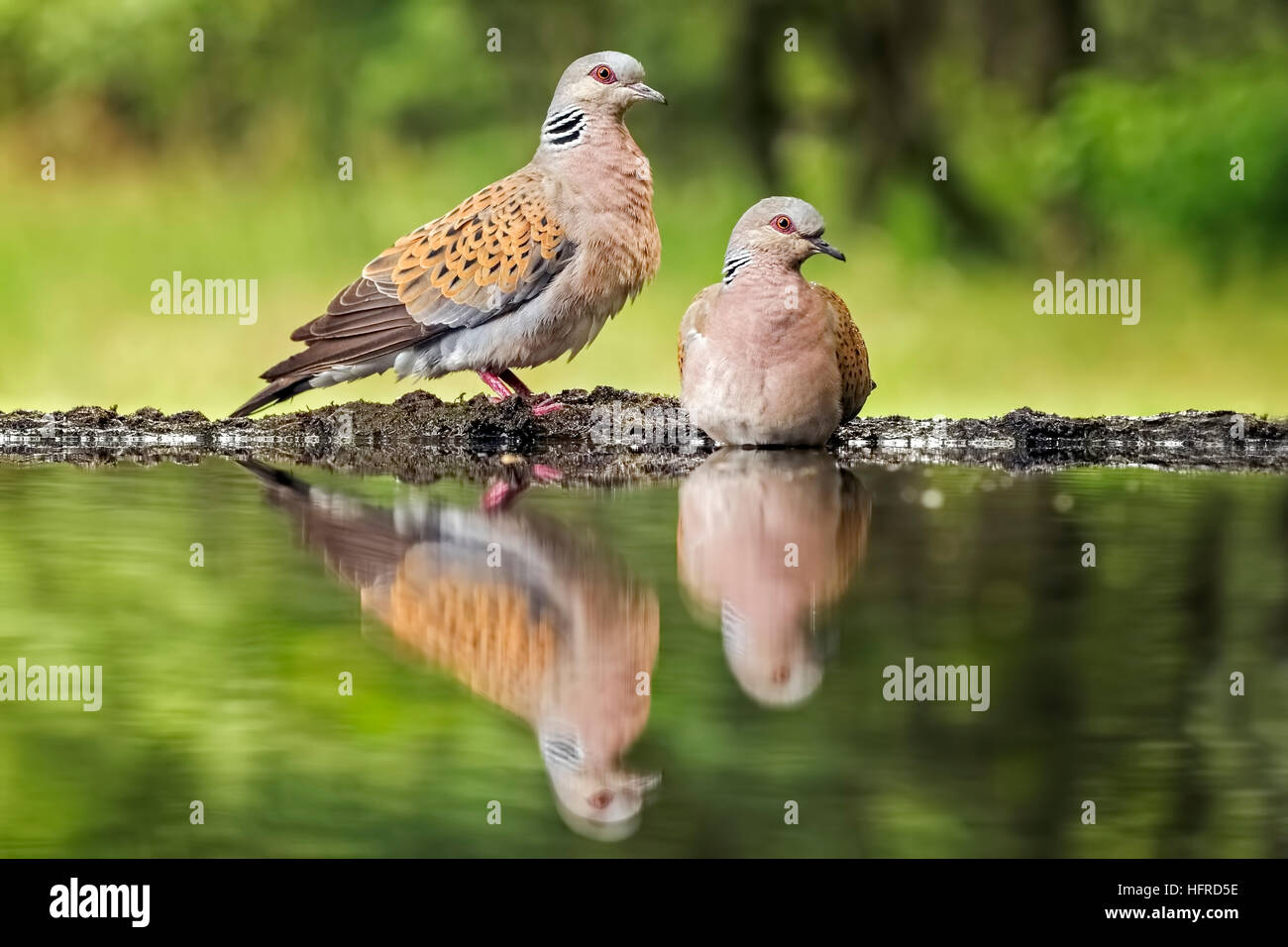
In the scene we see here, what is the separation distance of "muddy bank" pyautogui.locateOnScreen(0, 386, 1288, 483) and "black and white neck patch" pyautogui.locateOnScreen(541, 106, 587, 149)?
41.2 inches

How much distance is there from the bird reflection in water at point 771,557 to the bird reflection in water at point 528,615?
20 cm

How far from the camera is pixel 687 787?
2801mm

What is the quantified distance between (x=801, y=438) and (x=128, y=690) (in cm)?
366

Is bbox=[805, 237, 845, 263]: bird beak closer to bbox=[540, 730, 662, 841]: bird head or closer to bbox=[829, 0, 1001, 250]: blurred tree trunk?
bbox=[540, 730, 662, 841]: bird head

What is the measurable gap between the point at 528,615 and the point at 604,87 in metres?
3.97

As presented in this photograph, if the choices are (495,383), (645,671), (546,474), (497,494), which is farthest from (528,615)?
(495,383)

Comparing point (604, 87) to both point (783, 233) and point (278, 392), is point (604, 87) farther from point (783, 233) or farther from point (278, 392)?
point (278, 392)

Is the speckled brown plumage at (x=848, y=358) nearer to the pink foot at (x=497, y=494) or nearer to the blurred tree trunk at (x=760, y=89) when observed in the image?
the pink foot at (x=497, y=494)

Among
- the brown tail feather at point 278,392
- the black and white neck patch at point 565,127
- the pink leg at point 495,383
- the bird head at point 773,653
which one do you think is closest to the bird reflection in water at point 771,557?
the bird head at point 773,653

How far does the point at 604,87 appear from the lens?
23.7ft

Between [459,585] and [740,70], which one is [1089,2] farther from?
[459,585]

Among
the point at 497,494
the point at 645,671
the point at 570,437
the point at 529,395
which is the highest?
the point at 529,395

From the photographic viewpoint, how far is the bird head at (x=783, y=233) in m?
6.59

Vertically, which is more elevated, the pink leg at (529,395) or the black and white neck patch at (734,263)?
the black and white neck patch at (734,263)
